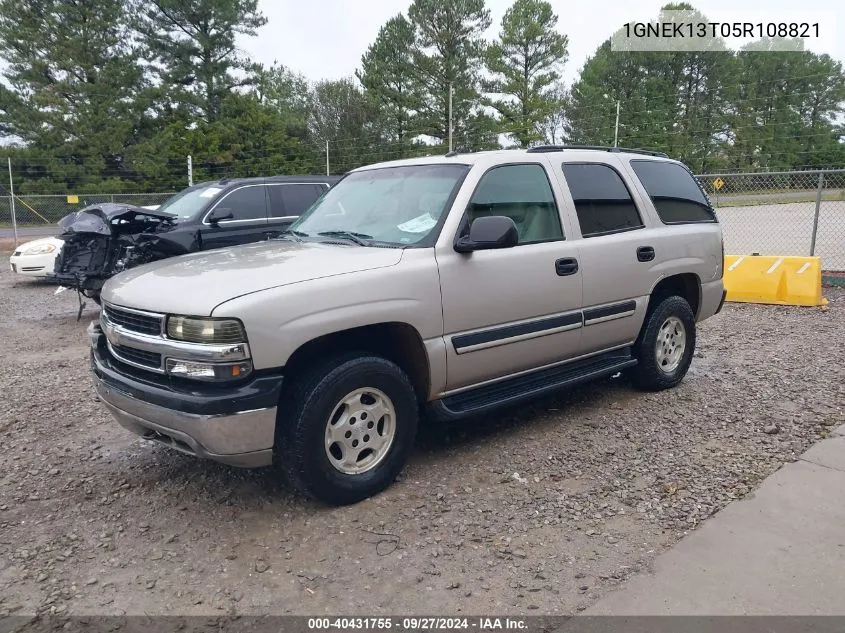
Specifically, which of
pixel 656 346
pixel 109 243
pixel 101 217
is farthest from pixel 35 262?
pixel 656 346

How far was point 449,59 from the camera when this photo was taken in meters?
41.3

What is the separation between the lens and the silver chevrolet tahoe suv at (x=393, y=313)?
3.24 metres

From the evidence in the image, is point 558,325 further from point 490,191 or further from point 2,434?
point 2,434

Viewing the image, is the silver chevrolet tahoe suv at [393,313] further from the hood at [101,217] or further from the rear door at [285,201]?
the rear door at [285,201]

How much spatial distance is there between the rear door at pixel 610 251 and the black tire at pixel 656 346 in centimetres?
16

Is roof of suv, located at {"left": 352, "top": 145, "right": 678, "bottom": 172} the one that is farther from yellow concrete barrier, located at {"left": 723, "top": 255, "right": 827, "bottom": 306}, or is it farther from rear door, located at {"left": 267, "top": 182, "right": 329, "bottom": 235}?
yellow concrete barrier, located at {"left": 723, "top": 255, "right": 827, "bottom": 306}

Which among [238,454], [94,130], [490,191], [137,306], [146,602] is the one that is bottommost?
[146,602]

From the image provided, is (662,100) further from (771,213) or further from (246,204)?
(246,204)

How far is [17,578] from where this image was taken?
3051 millimetres

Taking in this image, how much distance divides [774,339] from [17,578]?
7193mm

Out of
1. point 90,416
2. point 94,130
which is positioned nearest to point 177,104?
point 94,130

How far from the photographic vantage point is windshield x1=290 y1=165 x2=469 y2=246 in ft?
13.6

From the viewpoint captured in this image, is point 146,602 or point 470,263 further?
point 470,263

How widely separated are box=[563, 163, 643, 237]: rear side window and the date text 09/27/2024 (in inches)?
112
